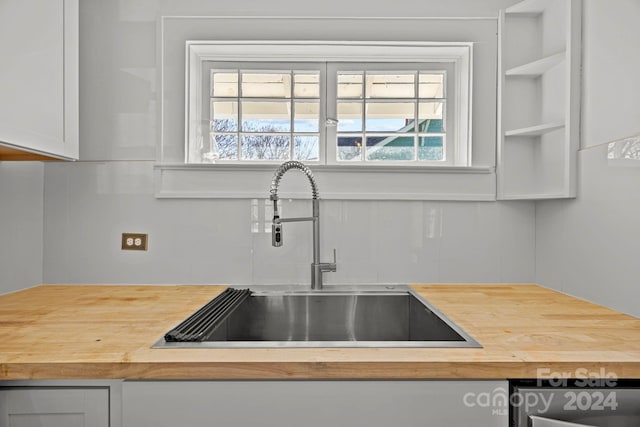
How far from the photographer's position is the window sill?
1774 mm

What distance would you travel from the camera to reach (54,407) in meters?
0.92

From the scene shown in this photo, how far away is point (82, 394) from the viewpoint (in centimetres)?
92

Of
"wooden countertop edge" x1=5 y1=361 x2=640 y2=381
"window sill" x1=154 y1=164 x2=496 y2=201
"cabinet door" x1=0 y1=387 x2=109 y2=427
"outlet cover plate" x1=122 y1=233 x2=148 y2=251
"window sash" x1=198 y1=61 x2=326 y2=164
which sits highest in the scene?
"window sash" x1=198 y1=61 x2=326 y2=164

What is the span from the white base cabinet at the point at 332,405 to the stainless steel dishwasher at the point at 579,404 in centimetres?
4

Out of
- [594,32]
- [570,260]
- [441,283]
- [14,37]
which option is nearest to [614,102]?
[594,32]

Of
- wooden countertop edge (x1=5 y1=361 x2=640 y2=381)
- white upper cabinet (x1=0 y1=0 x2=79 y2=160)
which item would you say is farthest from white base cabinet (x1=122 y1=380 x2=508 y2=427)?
white upper cabinet (x1=0 y1=0 x2=79 y2=160)

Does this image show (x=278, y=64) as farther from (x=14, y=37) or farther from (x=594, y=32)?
(x=594, y=32)

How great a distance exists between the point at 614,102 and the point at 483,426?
1.11 m

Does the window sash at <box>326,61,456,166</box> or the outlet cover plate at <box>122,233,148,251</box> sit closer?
the outlet cover plate at <box>122,233,148,251</box>

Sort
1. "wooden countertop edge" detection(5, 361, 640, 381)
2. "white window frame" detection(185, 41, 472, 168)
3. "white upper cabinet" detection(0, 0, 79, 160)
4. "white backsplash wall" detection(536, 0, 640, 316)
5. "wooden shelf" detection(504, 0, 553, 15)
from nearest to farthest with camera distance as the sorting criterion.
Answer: "wooden countertop edge" detection(5, 361, 640, 381) < "white upper cabinet" detection(0, 0, 79, 160) < "white backsplash wall" detection(536, 0, 640, 316) < "wooden shelf" detection(504, 0, 553, 15) < "white window frame" detection(185, 41, 472, 168)

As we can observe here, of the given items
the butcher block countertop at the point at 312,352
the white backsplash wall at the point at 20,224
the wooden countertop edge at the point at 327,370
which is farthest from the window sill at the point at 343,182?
the wooden countertop edge at the point at 327,370

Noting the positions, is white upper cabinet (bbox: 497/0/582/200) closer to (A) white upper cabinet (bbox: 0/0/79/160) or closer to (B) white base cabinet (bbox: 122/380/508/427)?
(B) white base cabinet (bbox: 122/380/508/427)

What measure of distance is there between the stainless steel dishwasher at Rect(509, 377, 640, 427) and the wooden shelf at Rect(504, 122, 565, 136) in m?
0.98

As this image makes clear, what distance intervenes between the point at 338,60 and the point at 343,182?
0.55 metres
